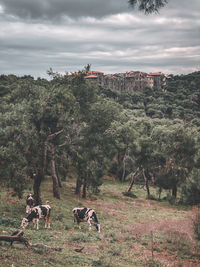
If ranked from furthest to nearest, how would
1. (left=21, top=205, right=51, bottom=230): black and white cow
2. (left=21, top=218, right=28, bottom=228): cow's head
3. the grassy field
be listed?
(left=21, top=205, right=51, bottom=230): black and white cow → (left=21, top=218, right=28, bottom=228): cow's head → the grassy field

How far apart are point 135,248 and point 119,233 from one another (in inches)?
150

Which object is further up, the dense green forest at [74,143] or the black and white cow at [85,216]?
the dense green forest at [74,143]

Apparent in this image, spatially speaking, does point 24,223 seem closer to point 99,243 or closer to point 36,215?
point 36,215

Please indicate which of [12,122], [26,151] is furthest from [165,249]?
[12,122]

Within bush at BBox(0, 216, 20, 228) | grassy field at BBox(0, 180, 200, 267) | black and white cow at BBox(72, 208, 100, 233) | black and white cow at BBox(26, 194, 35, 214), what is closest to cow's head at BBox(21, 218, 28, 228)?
bush at BBox(0, 216, 20, 228)

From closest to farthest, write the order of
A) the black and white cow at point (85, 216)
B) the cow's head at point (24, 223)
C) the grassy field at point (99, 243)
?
the grassy field at point (99, 243) < the cow's head at point (24, 223) < the black and white cow at point (85, 216)

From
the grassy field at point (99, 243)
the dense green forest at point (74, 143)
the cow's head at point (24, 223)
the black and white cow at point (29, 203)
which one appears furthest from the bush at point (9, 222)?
the black and white cow at point (29, 203)

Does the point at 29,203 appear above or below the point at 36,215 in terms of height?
below

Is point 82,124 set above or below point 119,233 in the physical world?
above

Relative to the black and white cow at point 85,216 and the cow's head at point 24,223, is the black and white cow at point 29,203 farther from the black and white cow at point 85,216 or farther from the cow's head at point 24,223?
the black and white cow at point 85,216

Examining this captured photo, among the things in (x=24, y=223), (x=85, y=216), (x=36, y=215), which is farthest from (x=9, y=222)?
(x=85, y=216)

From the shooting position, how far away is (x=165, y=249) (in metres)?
18.0

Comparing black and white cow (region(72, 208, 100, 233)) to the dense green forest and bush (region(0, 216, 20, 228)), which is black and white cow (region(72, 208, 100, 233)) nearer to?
the dense green forest

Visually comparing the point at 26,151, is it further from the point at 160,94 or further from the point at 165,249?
the point at 160,94
